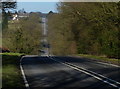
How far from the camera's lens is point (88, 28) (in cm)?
6088

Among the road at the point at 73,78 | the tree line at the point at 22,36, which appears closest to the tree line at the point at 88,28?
the tree line at the point at 22,36

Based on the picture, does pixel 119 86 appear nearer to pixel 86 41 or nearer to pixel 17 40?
pixel 86 41

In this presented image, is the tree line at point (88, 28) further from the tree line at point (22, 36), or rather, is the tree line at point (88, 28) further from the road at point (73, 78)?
the road at point (73, 78)

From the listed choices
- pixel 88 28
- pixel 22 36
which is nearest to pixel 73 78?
pixel 88 28

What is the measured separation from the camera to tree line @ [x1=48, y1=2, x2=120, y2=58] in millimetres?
39406

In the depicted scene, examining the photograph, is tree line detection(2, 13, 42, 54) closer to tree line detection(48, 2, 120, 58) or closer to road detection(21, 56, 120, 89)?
tree line detection(48, 2, 120, 58)

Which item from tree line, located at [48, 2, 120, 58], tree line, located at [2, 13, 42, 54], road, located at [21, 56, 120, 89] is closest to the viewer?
road, located at [21, 56, 120, 89]

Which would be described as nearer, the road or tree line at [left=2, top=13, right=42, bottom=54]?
the road

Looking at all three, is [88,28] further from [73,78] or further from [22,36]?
[73,78]

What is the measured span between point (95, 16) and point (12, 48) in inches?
2064

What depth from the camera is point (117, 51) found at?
42438 mm

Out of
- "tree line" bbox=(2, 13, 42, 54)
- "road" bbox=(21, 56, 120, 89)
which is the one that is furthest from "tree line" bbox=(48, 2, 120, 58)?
"road" bbox=(21, 56, 120, 89)

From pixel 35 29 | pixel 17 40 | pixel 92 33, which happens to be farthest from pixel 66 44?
pixel 35 29

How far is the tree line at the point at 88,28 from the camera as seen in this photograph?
39406 mm
